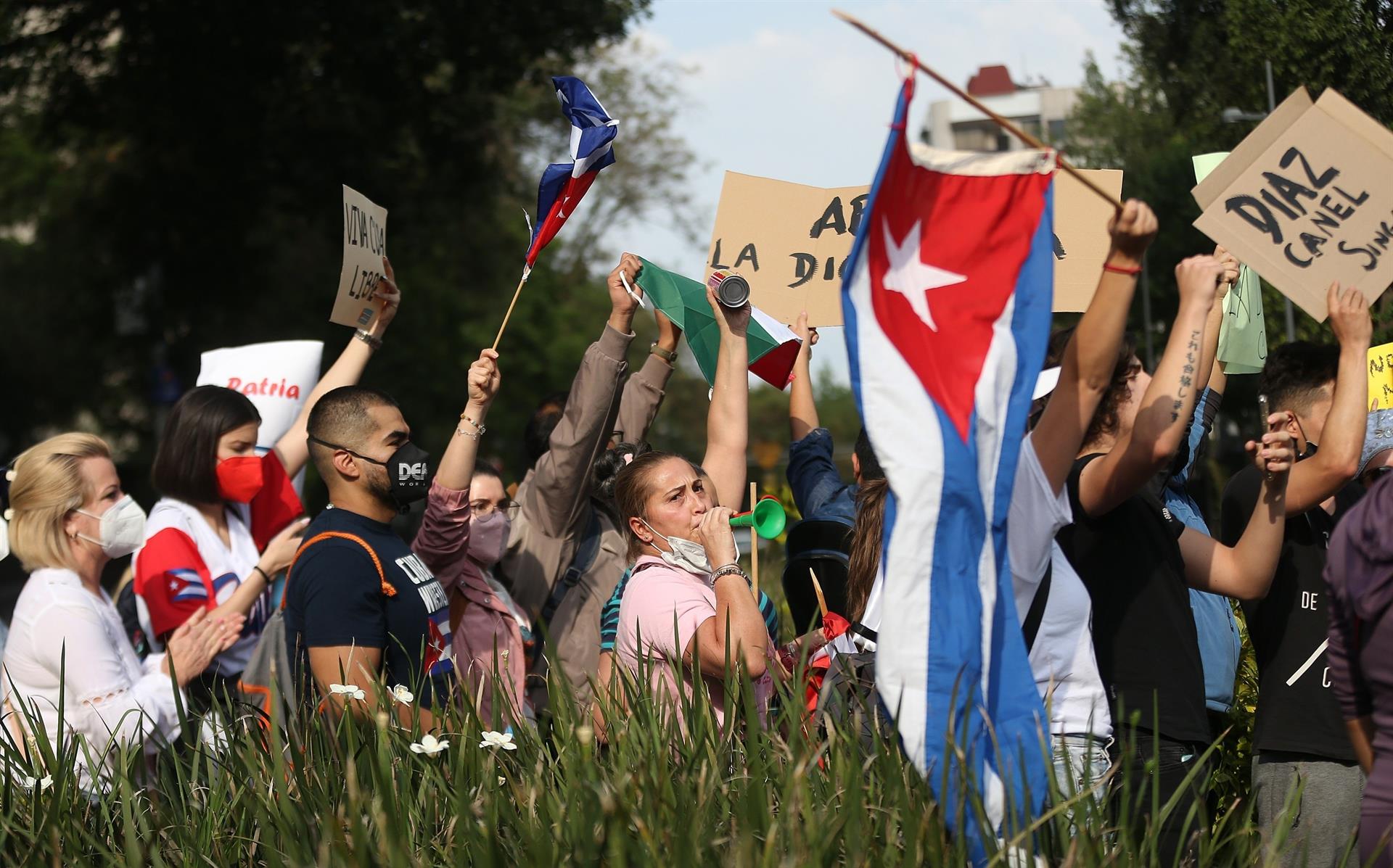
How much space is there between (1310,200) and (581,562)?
97.1 inches

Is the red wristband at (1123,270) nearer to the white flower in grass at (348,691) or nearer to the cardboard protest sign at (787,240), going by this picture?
the white flower in grass at (348,691)

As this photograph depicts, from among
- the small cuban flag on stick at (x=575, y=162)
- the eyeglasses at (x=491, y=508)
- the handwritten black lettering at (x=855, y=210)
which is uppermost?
the small cuban flag on stick at (x=575, y=162)

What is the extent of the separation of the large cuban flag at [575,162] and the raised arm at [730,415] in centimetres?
92

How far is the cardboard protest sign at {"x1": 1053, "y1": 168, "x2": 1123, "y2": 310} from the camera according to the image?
505 cm

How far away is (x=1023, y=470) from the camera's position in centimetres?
314

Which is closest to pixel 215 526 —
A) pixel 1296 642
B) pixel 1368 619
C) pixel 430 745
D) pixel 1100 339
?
pixel 430 745

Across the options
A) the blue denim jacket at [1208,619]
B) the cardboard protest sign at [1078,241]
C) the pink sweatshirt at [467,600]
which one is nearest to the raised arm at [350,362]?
the pink sweatshirt at [467,600]

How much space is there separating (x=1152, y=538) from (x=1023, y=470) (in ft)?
1.69

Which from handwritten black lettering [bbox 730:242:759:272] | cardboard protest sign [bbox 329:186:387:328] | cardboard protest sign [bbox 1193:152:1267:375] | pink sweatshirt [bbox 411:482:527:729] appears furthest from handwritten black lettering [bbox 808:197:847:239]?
pink sweatshirt [bbox 411:482:527:729]

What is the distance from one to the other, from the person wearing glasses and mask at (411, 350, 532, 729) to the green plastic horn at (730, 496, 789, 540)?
2.76 feet

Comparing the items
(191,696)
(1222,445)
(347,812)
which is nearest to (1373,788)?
(347,812)

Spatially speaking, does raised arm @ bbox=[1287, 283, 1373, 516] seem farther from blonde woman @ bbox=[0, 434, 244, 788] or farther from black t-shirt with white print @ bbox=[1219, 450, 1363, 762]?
blonde woman @ bbox=[0, 434, 244, 788]

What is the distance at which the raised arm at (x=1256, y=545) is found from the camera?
3.52 m

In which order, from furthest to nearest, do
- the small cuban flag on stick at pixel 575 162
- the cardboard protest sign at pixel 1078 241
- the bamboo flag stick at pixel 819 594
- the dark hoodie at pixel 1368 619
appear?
the small cuban flag on stick at pixel 575 162 < the cardboard protest sign at pixel 1078 241 < the bamboo flag stick at pixel 819 594 < the dark hoodie at pixel 1368 619
